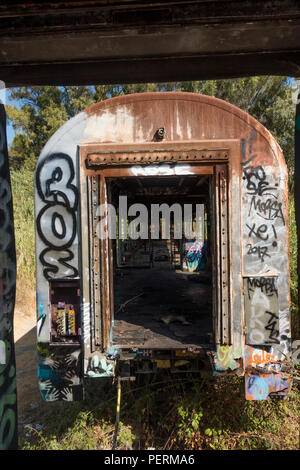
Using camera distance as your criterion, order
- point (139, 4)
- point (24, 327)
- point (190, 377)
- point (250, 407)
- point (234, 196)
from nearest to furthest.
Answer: point (139, 4) < point (234, 196) < point (250, 407) < point (190, 377) < point (24, 327)

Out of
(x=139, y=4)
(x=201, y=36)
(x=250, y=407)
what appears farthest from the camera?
(x=250, y=407)

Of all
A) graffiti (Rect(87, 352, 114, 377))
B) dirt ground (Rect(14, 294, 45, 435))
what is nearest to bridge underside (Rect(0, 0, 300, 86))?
graffiti (Rect(87, 352, 114, 377))

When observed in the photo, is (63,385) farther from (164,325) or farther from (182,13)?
(182,13)

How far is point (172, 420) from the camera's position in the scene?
12.9ft

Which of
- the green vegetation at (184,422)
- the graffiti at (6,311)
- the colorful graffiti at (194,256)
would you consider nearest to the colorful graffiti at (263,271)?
the green vegetation at (184,422)

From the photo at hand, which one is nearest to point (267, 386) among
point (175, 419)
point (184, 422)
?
point (184, 422)

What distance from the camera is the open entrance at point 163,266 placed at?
4070mm

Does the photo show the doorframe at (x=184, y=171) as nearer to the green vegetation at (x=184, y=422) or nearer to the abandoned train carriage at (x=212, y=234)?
the abandoned train carriage at (x=212, y=234)

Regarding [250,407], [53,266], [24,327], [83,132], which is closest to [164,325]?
[250,407]

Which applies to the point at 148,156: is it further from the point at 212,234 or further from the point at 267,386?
the point at 267,386

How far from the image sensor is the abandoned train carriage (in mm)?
3260

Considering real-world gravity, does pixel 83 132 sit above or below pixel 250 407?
above

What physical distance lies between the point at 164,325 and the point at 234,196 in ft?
7.25

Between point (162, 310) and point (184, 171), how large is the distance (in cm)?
273
